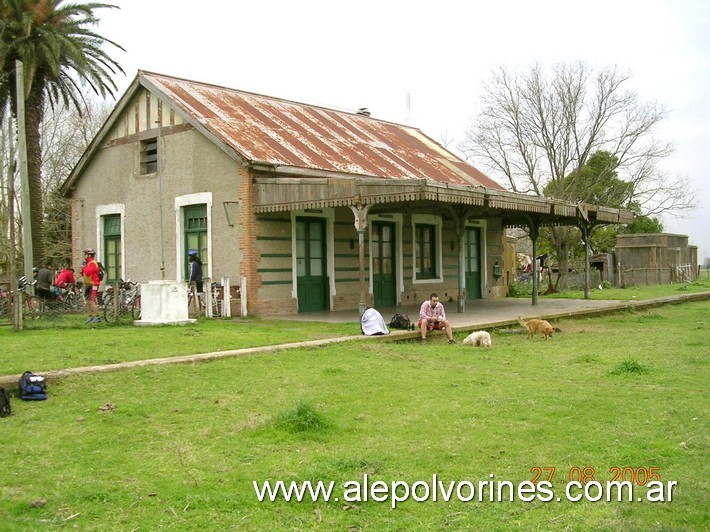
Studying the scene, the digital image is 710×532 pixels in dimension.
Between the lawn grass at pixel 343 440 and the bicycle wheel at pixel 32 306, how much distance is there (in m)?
7.24

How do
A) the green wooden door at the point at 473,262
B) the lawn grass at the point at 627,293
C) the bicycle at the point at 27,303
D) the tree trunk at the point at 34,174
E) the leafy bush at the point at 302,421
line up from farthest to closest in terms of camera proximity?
1. the green wooden door at the point at 473,262
2. the lawn grass at the point at 627,293
3. the tree trunk at the point at 34,174
4. the bicycle at the point at 27,303
5. the leafy bush at the point at 302,421

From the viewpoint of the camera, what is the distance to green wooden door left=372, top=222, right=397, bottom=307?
2102cm

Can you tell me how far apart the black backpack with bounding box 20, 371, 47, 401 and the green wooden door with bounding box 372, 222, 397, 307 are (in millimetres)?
13477

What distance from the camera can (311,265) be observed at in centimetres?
1916

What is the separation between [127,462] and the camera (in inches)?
227

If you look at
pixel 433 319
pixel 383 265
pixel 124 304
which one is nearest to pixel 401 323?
pixel 433 319

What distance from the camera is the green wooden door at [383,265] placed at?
68.9 ft

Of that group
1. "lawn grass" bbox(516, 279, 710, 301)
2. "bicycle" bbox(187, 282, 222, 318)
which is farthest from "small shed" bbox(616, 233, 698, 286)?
"bicycle" bbox(187, 282, 222, 318)

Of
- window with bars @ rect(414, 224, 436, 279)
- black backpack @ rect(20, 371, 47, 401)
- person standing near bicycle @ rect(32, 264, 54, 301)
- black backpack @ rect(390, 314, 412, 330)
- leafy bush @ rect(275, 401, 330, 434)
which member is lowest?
leafy bush @ rect(275, 401, 330, 434)

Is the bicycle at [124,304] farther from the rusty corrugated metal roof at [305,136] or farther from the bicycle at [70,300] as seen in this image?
the rusty corrugated metal roof at [305,136]

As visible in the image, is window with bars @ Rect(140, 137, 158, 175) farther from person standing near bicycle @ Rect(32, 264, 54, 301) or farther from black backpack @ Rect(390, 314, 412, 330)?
black backpack @ Rect(390, 314, 412, 330)

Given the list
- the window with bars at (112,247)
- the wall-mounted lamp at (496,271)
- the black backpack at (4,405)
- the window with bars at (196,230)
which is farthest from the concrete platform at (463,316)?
the window with bars at (112,247)

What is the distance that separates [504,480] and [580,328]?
39.2 feet

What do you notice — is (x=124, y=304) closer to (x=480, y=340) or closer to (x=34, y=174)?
(x=34, y=174)
